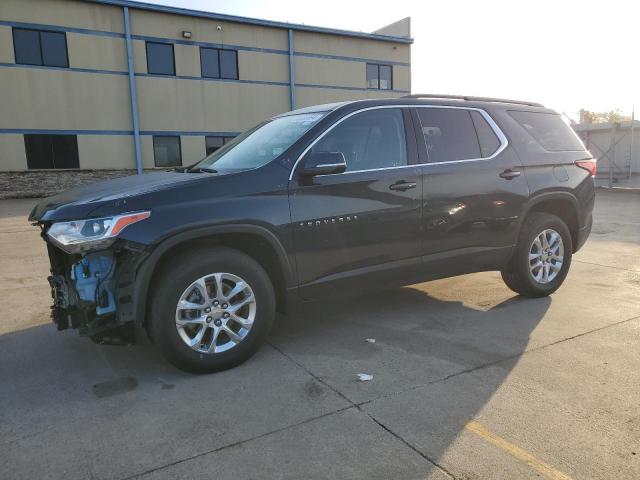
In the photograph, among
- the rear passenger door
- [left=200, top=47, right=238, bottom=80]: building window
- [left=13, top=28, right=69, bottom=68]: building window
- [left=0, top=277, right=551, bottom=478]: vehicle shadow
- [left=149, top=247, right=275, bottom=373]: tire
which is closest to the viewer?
[left=0, top=277, right=551, bottom=478]: vehicle shadow

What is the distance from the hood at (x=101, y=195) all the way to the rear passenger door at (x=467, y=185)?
6.36 feet

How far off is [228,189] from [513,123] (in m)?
3.08

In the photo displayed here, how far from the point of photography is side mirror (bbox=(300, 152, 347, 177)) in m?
3.73

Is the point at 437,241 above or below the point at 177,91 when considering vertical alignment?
below

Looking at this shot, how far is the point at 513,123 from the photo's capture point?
5.08 metres

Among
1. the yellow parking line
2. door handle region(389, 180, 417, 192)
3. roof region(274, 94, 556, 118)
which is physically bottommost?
the yellow parking line

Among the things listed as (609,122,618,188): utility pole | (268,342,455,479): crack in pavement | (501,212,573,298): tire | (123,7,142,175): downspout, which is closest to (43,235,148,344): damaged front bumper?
(268,342,455,479): crack in pavement

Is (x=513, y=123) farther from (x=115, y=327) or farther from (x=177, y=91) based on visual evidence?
(x=177, y=91)

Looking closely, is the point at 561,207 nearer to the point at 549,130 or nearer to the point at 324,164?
the point at 549,130

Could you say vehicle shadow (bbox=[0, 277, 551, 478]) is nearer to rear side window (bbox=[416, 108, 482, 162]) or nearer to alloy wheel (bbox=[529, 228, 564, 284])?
alloy wheel (bbox=[529, 228, 564, 284])

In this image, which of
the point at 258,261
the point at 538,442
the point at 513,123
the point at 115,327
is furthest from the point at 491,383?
the point at 513,123

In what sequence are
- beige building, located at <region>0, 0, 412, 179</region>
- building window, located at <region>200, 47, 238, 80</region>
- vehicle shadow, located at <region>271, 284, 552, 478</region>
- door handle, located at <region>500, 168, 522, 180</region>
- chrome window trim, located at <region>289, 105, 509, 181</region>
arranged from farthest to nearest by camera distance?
1. building window, located at <region>200, 47, 238, 80</region>
2. beige building, located at <region>0, 0, 412, 179</region>
3. door handle, located at <region>500, 168, 522, 180</region>
4. chrome window trim, located at <region>289, 105, 509, 181</region>
5. vehicle shadow, located at <region>271, 284, 552, 478</region>

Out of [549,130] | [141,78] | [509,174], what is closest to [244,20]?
[141,78]

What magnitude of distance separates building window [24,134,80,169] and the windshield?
710 inches
